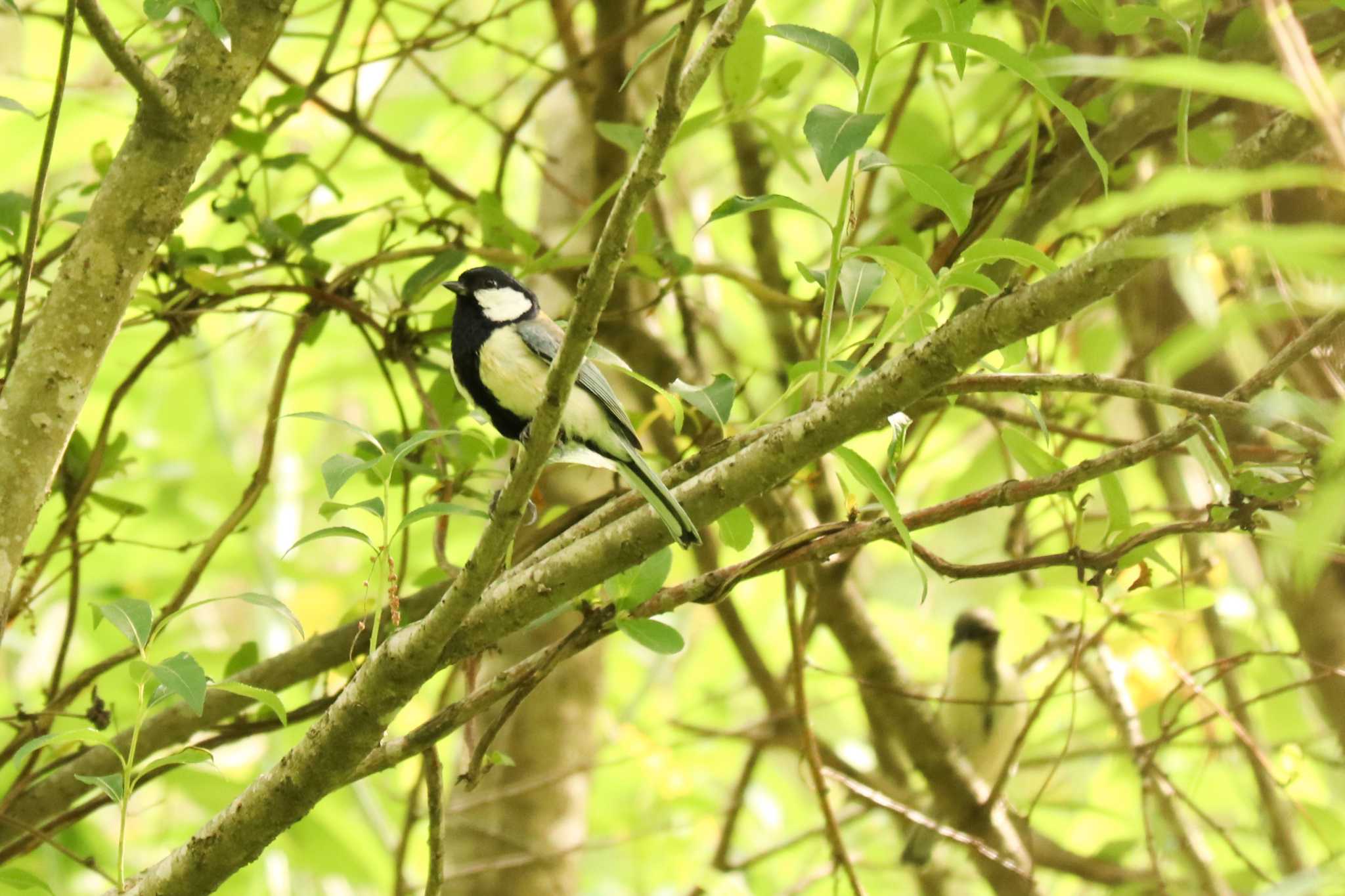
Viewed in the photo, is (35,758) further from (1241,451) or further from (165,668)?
(1241,451)

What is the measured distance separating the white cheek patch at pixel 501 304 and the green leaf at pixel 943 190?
3.77 feet

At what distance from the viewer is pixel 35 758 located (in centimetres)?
204

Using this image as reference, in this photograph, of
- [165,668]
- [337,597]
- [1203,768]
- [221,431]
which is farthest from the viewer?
[337,597]

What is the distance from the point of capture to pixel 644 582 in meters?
1.45

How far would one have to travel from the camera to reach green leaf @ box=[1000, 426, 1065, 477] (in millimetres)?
1515

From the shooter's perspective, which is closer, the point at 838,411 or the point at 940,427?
the point at 838,411

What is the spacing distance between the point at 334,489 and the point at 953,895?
2271mm

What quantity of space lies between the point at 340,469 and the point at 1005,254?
775mm

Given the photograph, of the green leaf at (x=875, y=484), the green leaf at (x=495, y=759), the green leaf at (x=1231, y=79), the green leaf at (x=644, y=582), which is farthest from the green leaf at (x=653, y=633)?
the green leaf at (x=1231, y=79)

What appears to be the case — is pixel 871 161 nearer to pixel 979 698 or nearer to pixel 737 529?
pixel 737 529

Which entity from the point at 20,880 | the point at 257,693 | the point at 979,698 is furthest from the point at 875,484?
the point at 979,698

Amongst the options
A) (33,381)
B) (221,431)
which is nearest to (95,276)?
(33,381)

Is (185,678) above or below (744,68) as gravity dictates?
below

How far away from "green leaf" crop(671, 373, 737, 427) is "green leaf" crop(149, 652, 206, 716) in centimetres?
62
